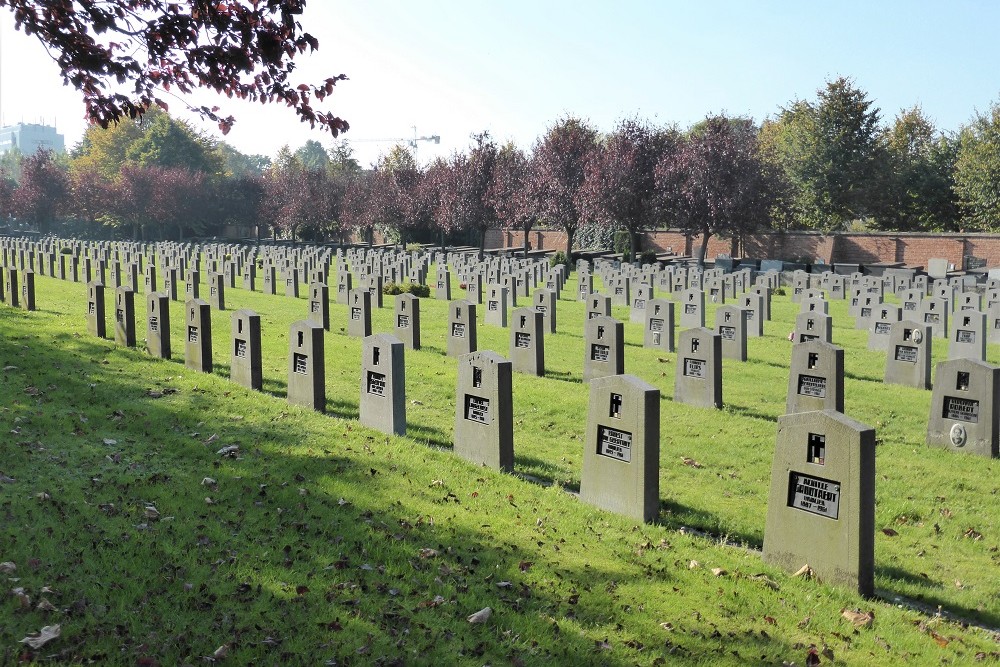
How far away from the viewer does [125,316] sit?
15.1 m

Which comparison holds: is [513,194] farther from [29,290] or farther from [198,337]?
[198,337]

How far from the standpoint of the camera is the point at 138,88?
688cm

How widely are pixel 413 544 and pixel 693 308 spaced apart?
595 inches

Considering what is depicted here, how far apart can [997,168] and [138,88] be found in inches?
2073

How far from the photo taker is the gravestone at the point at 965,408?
9641 millimetres

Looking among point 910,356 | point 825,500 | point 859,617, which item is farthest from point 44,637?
point 910,356

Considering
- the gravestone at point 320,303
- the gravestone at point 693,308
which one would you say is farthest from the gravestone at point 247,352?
the gravestone at point 693,308

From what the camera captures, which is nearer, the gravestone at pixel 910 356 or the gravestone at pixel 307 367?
the gravestone at pixel 307 367

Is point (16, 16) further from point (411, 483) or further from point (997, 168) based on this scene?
point (997, 168)

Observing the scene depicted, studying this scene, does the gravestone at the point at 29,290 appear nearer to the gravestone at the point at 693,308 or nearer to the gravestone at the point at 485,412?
the gravestone at the point at 485,412

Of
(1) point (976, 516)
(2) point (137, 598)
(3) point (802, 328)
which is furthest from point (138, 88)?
(3) point (802, 328)

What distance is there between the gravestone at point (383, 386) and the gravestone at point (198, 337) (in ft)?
12.6

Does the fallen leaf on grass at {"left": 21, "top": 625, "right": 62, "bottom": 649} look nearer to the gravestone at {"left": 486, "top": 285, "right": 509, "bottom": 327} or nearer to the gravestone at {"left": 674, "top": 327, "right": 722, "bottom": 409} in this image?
the gravestone at {"left": 674, "top": 327, "right": 722, "bottom": 409}

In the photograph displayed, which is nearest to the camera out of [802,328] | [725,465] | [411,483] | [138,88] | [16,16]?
[16,16]
